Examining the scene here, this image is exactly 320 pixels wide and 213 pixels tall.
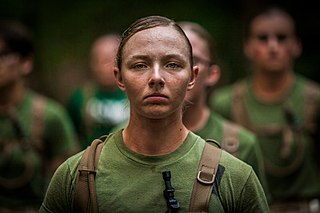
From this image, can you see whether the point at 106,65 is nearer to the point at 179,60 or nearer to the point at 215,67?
the point at 215,67

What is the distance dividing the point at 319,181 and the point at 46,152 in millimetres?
2245

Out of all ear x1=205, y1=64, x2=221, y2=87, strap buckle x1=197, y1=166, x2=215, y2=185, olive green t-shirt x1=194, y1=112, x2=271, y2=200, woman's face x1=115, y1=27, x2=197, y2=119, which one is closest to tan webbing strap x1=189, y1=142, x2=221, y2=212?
strap buckle x1=197, y1=166, x2=215, y2=185

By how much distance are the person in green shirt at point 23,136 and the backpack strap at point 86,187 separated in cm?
305

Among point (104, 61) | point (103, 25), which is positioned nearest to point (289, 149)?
point (104, 61)

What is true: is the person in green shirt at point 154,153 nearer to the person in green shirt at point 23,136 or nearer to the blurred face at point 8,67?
the person in green shirt at point 23,136

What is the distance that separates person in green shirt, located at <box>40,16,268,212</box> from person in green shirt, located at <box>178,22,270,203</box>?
1.61 meters

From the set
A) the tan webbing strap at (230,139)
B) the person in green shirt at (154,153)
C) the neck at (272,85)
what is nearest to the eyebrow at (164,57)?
the person in green shirt at (154,153)

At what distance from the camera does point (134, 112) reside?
17.1 feet

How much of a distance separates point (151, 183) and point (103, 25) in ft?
24.1

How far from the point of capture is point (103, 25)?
12266 millimetres

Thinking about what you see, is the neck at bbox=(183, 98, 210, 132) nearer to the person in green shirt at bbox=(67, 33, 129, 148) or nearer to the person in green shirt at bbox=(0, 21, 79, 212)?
the person in green shirt at bbox=(0, 21, 79, 212)

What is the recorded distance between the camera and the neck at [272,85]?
29.4 ft

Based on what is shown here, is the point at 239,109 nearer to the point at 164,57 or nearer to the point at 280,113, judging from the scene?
the point at 280,113

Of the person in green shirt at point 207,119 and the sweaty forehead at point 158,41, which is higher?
the sweaty forehead at point 158,41
